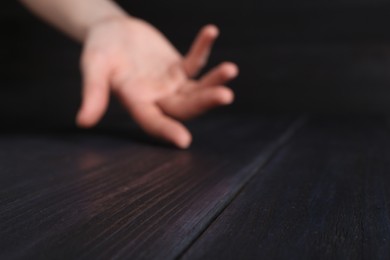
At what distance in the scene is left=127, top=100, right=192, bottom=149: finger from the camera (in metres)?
0.77

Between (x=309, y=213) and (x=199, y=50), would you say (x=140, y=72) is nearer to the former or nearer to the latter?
(x=199, y=50)

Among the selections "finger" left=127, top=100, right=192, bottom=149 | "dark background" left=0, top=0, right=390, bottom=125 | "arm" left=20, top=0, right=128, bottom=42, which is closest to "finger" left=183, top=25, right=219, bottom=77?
"finger" left=127, top=100, right=192, bottom=149

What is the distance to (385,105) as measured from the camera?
1.63 metres

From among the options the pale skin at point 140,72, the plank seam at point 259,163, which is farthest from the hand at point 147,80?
the plank seam at point 259,163

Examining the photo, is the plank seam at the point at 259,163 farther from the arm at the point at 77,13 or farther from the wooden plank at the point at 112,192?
the arm at the point at 77,13

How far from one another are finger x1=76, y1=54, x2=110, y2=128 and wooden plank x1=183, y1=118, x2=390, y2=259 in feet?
0.92

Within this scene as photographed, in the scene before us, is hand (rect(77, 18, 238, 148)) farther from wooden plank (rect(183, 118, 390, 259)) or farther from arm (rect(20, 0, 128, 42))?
wooden plank (rect(183, 118, 390, 259))

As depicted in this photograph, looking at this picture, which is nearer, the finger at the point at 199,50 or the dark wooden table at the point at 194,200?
the dark wooden table at the point at 194,200

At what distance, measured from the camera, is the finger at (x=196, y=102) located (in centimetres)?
71

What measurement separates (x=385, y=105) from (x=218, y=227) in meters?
1.40

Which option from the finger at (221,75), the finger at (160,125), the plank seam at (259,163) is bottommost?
the plank seam at (259,163)

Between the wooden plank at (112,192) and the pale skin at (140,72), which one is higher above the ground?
the pale skin at (140,72)

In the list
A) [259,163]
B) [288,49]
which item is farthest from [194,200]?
[288,49]

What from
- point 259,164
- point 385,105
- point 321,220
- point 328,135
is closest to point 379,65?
point 385,105
